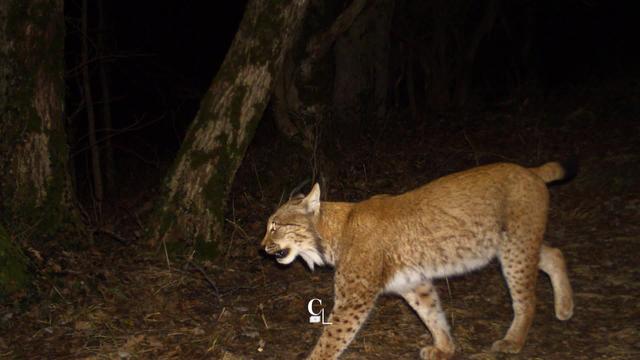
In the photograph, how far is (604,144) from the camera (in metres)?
11.6

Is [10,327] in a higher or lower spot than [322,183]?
lower

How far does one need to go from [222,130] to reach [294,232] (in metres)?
1.81

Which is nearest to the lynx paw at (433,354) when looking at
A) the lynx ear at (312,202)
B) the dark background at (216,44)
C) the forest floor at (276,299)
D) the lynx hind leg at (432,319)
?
the lynx hind leg at (432,319)

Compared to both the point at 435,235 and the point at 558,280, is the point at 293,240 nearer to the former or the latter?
the point at 435,235

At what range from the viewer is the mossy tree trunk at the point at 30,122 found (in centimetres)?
739

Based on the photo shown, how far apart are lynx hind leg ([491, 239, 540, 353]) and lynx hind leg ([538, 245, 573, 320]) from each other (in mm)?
448

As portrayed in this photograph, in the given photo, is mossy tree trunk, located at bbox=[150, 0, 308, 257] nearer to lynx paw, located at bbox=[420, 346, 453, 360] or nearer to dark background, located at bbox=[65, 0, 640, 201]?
lynx paw, located at bbox=[420, 346, 453, 360]

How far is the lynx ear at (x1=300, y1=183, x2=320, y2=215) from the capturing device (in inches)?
245

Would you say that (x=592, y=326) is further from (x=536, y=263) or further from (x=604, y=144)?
(x=604, y=144)

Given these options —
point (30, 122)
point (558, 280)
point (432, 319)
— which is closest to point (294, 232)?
point (432, 319)

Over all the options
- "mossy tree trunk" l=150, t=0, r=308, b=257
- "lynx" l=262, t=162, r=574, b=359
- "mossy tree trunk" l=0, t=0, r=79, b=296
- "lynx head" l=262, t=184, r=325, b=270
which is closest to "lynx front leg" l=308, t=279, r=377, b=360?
"lynx" l=262, t=162, r=574, b=359

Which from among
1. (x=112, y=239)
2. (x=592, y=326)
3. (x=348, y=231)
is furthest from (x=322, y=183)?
(x=592, y=326)

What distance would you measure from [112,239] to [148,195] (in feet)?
11.9

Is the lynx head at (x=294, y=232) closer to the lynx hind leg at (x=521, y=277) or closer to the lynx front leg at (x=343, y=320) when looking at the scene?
the lynx front leg at (x=343, y=320)
